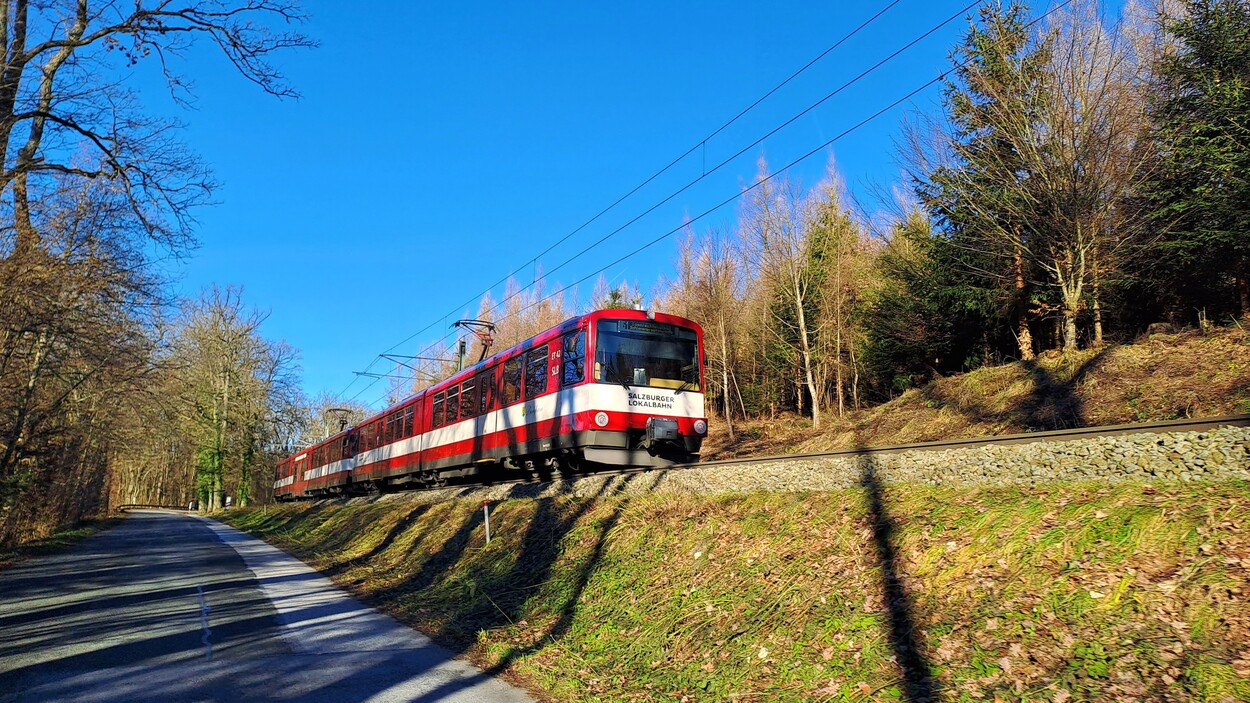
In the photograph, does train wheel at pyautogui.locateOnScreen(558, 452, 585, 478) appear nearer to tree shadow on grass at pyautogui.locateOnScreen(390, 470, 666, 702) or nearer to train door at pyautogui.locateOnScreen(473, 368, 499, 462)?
tree shadow on grass at pyautogui.locateOnScreen(390, 470, 666, 702)

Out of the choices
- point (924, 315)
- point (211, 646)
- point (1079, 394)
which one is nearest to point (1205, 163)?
point (1079, 394)

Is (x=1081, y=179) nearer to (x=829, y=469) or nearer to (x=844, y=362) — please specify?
(x=829, y=469)

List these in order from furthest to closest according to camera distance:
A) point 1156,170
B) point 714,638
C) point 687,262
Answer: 1. point 687,262
2. point 1156,170
3. point 714,638

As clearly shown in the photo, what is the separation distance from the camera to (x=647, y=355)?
12.8m

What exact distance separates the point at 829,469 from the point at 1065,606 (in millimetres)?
3155

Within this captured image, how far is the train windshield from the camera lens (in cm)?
1238

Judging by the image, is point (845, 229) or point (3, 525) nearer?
point (3, 525)

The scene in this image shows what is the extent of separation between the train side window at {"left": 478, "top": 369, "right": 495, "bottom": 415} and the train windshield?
4.08 m

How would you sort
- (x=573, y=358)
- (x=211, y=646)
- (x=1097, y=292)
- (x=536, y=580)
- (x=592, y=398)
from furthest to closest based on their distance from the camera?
(x=1097, y=292)
(x=573, y=358)
(x=592, y=398)
(x=536, y=580)
(x=211, y=646)

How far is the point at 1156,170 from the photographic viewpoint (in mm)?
15578

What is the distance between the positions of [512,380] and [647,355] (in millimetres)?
3280

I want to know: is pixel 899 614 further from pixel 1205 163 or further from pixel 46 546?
pixel 46 546

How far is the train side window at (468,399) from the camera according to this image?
16547 millimetres

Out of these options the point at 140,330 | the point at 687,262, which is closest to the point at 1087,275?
the point at 687,262
